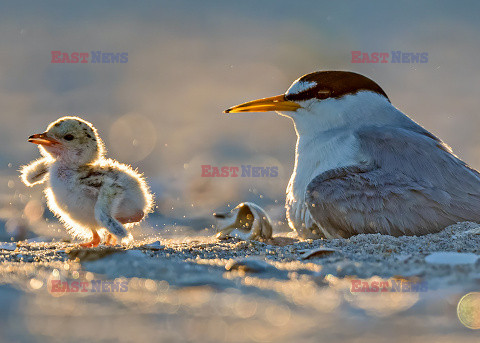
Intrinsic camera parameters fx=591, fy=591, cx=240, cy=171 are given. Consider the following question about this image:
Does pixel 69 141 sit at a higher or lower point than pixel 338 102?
lower

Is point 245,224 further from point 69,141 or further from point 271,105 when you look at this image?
point 69,141

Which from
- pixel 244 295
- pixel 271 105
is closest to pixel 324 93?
pixel 271 105

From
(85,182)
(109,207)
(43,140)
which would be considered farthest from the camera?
(43,140)

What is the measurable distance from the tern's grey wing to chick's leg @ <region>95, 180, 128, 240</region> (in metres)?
1.39

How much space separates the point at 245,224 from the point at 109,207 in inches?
48.6

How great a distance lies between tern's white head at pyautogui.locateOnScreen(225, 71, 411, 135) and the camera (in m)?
4.73

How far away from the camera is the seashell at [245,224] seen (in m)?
4.94

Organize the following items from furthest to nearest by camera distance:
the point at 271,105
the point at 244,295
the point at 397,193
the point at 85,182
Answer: the point at 271,105, the point at 85,182, the point at 397,193, the point at 244,295

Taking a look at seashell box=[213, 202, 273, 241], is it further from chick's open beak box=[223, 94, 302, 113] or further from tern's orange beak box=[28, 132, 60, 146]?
tern's orange beak box=[28, 132, 60, 146]

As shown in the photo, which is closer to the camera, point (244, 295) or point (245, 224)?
point (244, 295)

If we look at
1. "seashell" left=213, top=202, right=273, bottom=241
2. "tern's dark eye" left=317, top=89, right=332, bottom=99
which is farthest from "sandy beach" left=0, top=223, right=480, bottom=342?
"tern's dark eye" left=317, top=89, right=332, bottom=99

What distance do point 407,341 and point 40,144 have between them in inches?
149

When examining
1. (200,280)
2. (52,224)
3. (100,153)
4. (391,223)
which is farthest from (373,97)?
(52,224)

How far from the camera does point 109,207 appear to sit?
442 cm
